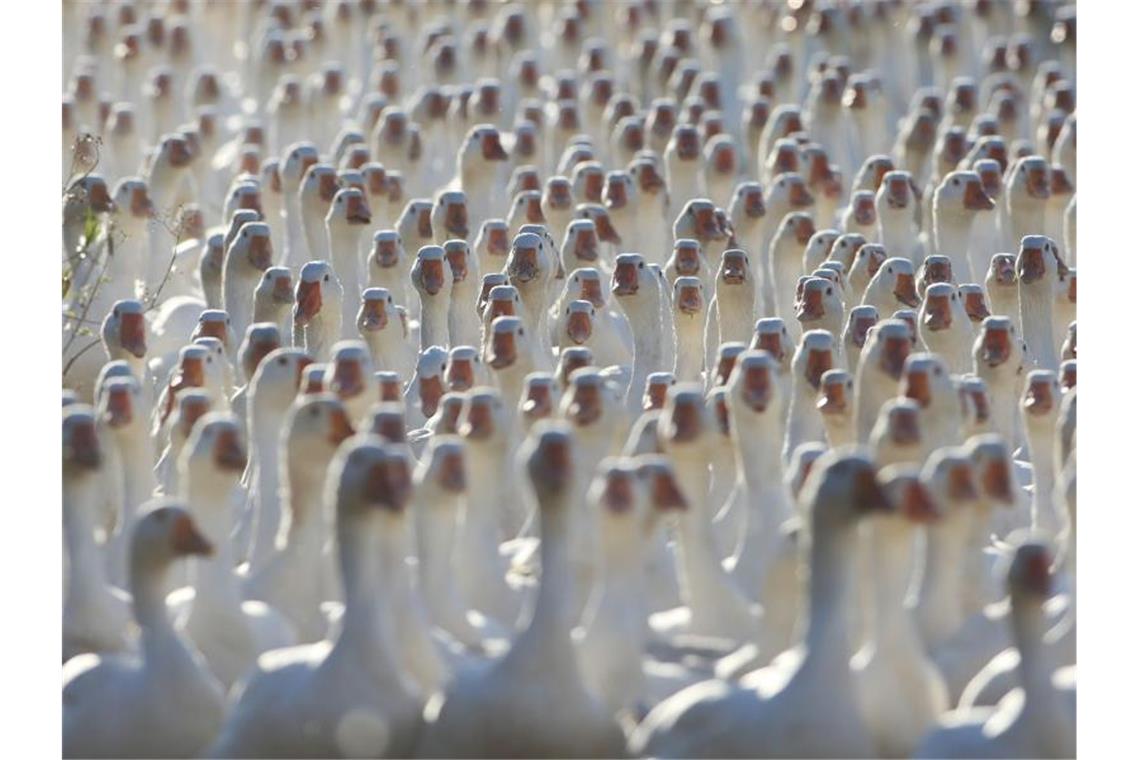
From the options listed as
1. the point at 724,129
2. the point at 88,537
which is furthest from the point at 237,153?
the point at 88,537

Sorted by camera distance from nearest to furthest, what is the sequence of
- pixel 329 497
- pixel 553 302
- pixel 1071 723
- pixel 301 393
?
pixel 1071 723 → pixel 329 497 → pixel 301 393 → pixel 553 302

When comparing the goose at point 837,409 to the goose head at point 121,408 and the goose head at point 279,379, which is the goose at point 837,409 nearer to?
the goose head at point 279,379

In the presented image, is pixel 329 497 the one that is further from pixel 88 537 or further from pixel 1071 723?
pixel 1071 723

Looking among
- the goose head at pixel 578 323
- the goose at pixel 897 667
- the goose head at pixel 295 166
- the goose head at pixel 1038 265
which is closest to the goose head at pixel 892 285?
the goose head at pixel 1038 265

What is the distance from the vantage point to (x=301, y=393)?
42.9 feet

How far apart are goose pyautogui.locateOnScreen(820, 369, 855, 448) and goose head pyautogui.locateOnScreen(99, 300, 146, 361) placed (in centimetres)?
382

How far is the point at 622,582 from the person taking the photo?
11.3 m

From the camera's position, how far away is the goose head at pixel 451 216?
1747 centimetres

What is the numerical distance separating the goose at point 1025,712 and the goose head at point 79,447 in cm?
389

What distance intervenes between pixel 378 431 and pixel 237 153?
35.0ft

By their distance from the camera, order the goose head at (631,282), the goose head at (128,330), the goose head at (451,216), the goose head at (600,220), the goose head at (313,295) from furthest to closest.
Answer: the goose head at (600,220) < the goose head at (451,216) < the goose head at (631,282) < the goose head at (313,295) < the goose head at (128,330)

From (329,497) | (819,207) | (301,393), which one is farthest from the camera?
A: (819,207)

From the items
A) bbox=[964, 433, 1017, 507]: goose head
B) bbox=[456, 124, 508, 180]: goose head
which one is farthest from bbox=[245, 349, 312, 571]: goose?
bbox=[456, 124, 508, 180]: goose head

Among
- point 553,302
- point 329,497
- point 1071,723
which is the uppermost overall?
point 553,302
